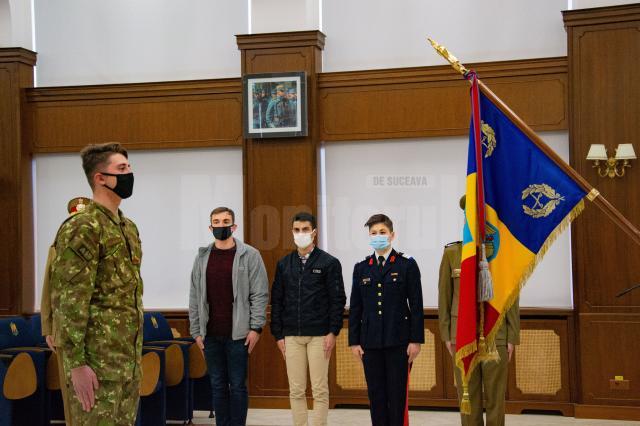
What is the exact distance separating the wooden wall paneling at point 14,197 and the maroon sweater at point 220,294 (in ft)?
11.2

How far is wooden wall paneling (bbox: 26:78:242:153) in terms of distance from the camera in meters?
8.34

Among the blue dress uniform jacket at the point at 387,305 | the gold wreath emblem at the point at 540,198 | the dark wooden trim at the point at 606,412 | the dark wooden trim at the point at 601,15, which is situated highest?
the dark wooden trim at the point at 601,15

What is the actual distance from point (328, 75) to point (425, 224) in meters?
1.65

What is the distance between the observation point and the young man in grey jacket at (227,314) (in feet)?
19.2

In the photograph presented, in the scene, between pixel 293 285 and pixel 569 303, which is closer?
pixel 293 285

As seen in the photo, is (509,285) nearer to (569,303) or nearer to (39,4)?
(569,303)

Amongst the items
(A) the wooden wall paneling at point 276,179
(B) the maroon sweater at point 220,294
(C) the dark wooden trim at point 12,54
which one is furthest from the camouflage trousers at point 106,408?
(C) the dark wooden trim at point 12,54

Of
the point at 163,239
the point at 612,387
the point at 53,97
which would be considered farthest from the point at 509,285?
the point at 53,97

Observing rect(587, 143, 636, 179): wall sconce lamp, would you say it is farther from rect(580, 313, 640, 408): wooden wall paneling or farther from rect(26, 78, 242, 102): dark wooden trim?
rect(26, 78, 242, 102): dark wooden trim

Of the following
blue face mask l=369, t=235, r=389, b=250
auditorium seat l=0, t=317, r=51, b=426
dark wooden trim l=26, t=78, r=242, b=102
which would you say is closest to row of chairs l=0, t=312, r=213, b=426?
auditorium seat l=0, t=317, r=51, b=426

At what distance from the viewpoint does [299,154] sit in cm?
800

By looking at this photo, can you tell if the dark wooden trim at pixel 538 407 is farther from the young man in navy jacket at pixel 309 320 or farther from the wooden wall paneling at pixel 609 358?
the young man in navy jacket at pixel 309 320

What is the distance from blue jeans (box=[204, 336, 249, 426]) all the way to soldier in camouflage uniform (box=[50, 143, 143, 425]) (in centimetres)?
238

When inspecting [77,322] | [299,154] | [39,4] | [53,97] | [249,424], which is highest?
[39,4]
